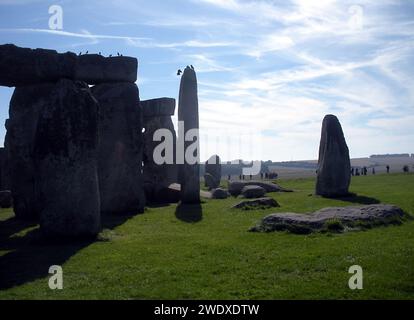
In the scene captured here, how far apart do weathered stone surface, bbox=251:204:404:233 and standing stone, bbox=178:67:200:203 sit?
984 cm

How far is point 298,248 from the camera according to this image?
36.4 feet

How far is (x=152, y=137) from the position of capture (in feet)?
95.8

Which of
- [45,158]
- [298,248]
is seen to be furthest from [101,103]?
[298,248]

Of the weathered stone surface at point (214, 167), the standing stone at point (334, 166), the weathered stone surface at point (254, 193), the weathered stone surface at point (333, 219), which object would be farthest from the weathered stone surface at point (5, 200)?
the weathered stone surface at point (214, 167)

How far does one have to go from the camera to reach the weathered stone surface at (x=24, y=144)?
17688 mm

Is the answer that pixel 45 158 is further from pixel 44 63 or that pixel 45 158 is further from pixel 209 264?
pixel 209 264

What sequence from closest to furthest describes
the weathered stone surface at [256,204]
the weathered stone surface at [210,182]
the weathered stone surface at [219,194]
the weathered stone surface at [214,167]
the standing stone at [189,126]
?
1. the weathered stone surface at [256,204]
2. the standing stone at [189,126]
3. the weathered stone surface at [219,194]
4. the weathered stone surface at [210,182]
5. the weathered stone surface at [214,167]

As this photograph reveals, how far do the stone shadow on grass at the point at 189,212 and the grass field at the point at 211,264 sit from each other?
7.91ft

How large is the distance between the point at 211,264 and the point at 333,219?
5142 mm

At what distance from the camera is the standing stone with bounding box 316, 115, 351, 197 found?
24.3 meters

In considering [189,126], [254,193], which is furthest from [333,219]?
[189,126]

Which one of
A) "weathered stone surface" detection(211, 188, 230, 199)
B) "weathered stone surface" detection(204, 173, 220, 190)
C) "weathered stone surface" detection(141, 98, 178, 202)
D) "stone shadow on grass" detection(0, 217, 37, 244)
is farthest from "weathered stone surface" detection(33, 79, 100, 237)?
"weathered stone surface" detection(204, 173, 220, 190)

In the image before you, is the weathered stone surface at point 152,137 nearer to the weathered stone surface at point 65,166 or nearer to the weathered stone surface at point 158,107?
the weathered stone surface at point 158,107
